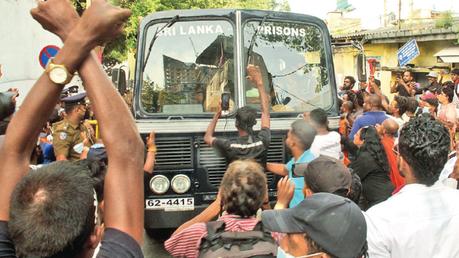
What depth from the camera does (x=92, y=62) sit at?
1.50m

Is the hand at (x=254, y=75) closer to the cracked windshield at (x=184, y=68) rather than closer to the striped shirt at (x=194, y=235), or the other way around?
the cracked windshield at (x=184, y=68)

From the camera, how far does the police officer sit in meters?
4.96

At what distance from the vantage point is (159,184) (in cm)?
511

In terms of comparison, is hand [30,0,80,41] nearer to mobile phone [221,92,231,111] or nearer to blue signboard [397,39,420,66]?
mobile phone [221,92,231,111]

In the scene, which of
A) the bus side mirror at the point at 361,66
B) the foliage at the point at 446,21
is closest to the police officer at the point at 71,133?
the bus side mirror at the point at 361,66

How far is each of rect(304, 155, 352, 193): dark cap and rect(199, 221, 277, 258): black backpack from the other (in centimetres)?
55

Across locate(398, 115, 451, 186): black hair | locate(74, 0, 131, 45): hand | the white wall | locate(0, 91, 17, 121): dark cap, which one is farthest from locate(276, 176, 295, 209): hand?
the white wall

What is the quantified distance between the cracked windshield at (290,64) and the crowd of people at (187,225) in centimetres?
143

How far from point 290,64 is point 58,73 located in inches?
171

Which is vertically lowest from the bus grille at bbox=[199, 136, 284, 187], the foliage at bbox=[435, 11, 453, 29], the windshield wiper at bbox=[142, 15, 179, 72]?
the bus grille at bbox=[199, 136, 284, 187]

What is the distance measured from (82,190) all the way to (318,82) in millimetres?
4609

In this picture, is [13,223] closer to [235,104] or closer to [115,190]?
[115,190]

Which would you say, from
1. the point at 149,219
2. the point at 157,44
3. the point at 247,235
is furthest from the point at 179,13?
the point at 247,235

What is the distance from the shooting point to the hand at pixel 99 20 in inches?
56.1
